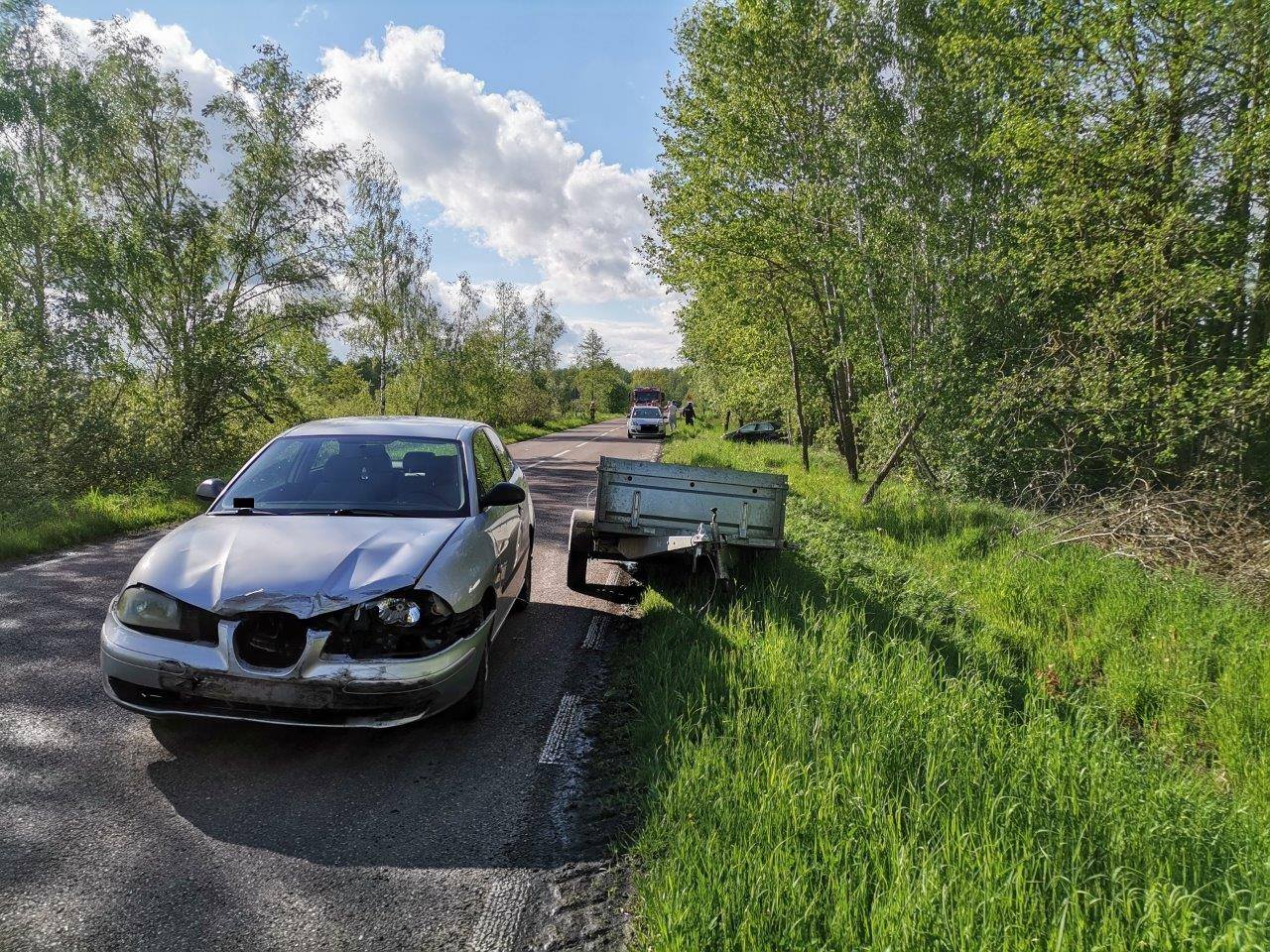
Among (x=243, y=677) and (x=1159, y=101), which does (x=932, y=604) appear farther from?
(x=1159, y=101)

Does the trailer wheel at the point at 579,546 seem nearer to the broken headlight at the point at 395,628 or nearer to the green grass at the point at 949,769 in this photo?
the green grass at the point at 949,769

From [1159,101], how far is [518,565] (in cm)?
1026

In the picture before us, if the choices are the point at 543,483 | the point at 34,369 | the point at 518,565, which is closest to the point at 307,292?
the point at 34,369

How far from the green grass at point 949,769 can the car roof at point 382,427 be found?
84.2 inches

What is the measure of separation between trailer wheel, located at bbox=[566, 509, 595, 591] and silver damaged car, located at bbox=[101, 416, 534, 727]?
226cm

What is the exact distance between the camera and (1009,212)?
10539 millimetres

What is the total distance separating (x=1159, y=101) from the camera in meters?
8.92

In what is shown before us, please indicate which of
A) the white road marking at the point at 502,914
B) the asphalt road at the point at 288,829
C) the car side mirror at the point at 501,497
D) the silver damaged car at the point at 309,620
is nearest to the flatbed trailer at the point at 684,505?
the car side mirror at the point at 501,497

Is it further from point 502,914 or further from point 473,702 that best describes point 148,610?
point 502,914

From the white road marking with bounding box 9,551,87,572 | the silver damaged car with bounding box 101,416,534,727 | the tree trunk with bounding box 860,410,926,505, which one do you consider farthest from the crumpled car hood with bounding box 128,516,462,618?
the tree trunk with bounding box 860,410,926,505

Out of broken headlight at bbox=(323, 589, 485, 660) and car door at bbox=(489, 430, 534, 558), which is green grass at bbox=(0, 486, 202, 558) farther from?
broken headlight at bbox=(323, 589, 485, 660)

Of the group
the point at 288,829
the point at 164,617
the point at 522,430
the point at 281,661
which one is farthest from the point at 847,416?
the point at 522,430

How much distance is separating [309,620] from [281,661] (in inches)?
9.0

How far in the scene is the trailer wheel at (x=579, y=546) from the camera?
635 cm
